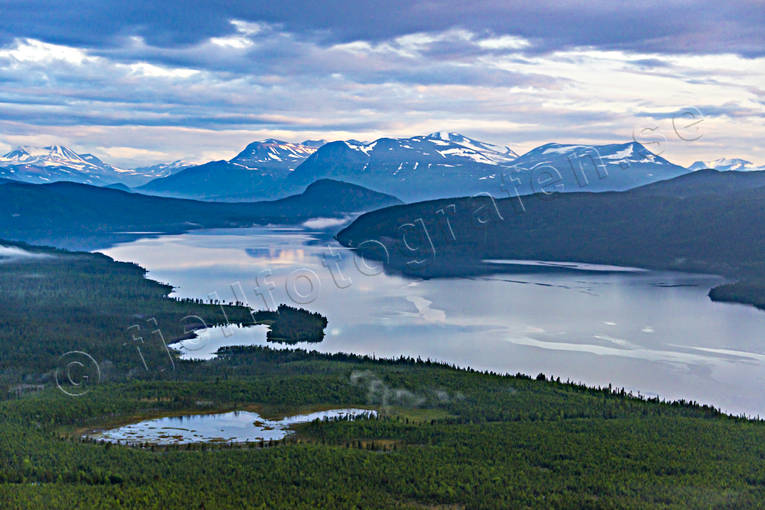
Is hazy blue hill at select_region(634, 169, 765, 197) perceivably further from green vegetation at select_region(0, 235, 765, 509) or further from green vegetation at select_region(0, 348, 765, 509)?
green vegetation at select_region(0, 348, 765, 509)

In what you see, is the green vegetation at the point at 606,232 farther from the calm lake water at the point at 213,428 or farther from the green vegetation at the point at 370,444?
the calm lake water at the point at 213,428

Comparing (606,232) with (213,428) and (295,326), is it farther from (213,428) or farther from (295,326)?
(213,428)

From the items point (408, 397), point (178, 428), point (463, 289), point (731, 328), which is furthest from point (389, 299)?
point (178, 428)

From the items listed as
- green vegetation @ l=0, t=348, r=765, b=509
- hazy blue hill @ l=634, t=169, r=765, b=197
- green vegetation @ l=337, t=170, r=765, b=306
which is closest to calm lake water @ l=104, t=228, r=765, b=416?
green vegetation @ l=0, t=348, r=765, b=509

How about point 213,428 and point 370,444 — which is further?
point 213,428

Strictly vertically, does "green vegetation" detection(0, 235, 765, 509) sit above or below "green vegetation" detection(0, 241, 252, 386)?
above

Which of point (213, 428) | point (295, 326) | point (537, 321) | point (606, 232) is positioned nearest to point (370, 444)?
point (213, 428)

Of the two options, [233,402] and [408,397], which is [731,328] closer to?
[408,397]
